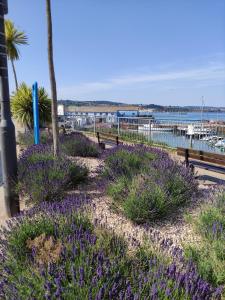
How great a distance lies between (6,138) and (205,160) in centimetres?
444

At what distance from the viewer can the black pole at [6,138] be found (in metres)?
4.78

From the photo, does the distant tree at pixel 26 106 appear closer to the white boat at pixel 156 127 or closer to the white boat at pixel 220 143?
the white boat at pixel 156 127

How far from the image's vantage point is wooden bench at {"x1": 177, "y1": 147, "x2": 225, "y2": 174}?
6582mm

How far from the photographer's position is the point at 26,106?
15.2 m

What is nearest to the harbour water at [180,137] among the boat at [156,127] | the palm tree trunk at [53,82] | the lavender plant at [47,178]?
the boat at [156,127]

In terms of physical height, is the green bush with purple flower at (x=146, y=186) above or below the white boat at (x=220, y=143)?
above

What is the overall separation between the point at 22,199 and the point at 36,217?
247 centimetres

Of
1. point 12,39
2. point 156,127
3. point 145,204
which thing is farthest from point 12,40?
point 145,204

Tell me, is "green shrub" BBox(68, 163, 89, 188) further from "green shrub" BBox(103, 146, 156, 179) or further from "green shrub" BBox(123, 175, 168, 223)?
"green shrub" BBox(123, 175, 168, 223)

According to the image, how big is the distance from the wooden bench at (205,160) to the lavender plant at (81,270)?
4135 millimetres

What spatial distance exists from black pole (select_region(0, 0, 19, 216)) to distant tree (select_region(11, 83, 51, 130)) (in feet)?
34.7

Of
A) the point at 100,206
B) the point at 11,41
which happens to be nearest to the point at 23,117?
the point at 11,41

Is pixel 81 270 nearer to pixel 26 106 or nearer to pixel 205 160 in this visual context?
pixel 205 160

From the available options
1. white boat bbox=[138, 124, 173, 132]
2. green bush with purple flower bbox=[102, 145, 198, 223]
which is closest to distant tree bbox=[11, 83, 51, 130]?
white boat bbox=[138, 124, 173, 132]
